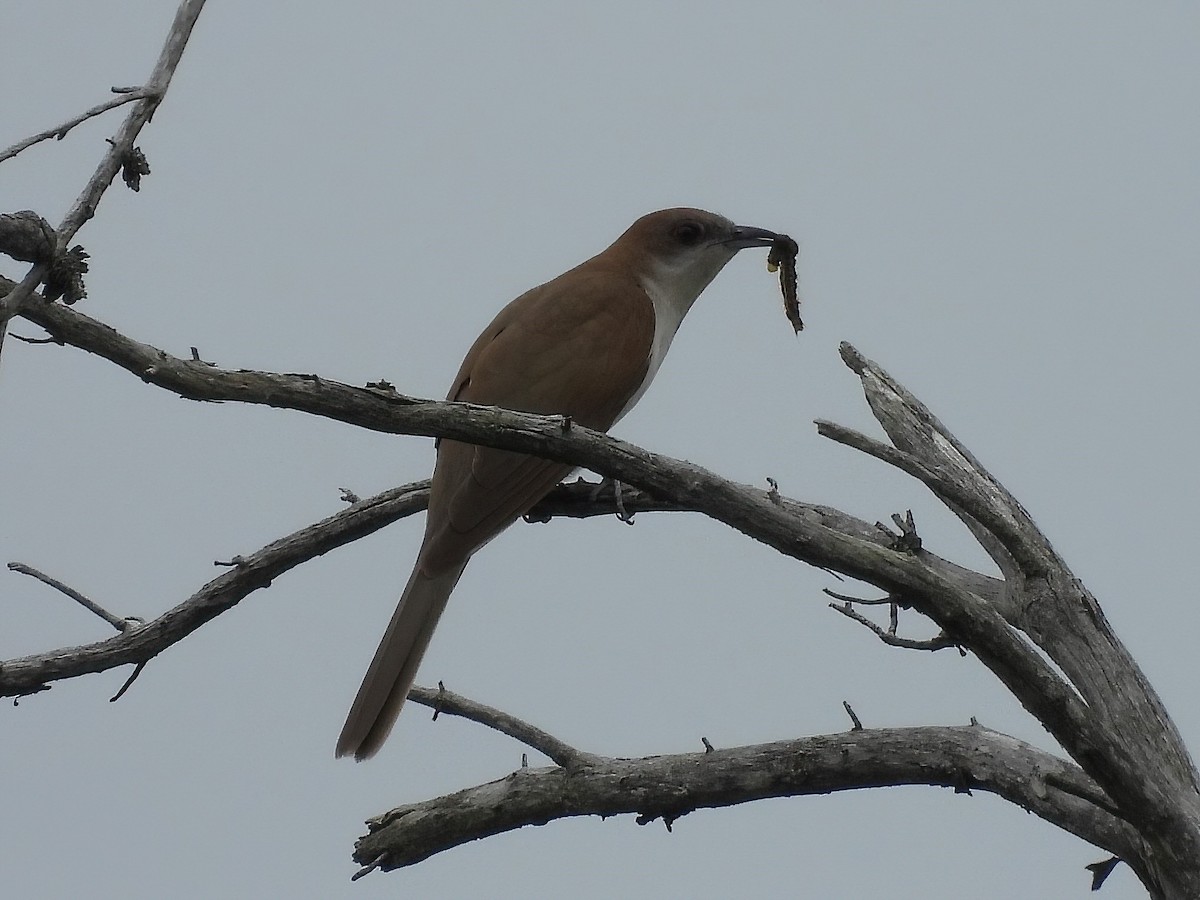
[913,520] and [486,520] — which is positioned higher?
[486,520]

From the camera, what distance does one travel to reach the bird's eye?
6371 mm

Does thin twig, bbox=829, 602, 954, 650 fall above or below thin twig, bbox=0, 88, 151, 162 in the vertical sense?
Answer: below

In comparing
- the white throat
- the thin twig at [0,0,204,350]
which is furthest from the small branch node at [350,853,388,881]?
the white throat

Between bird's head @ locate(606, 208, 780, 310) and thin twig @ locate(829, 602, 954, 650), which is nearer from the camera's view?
thin twig @ locate(829, 602, 954, 650)

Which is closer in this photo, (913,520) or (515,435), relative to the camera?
(515,435)

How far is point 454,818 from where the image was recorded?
389 centimetres

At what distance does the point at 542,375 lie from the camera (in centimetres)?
535

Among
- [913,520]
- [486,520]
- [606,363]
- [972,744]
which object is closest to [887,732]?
[972,744]

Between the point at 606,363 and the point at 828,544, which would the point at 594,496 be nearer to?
the point at 606,363

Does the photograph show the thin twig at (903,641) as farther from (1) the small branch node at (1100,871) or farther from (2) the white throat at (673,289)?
(2) the white throat at (673,289)

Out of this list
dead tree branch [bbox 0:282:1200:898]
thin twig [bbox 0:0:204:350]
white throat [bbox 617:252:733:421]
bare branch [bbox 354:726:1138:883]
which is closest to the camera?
thin twig [bbox 0:0:204:350]

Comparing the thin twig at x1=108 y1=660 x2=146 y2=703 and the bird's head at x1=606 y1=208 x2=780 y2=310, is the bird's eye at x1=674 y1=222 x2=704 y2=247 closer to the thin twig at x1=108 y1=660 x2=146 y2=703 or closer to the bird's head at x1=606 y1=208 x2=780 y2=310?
the bird's head at x1=606 y1=208 x2=780 y2=310

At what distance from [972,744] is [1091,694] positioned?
51cm

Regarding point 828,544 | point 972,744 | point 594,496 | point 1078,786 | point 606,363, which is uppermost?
point 606,363
